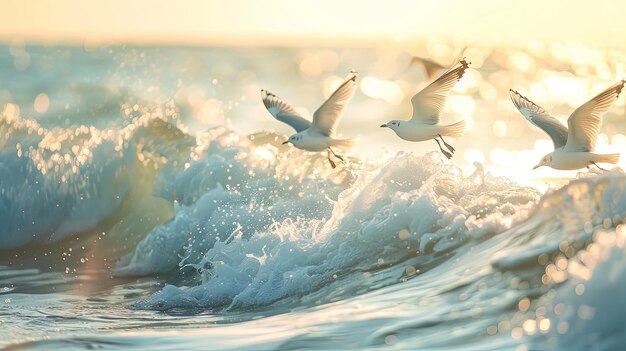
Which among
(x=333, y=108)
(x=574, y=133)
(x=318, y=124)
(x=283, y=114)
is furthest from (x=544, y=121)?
(x=283, y=114)

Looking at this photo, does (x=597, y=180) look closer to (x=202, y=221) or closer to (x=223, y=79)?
(x=202, y=221)

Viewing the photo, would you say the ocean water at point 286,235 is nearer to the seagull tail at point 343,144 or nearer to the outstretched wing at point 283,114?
the seagull tail at point 343,144

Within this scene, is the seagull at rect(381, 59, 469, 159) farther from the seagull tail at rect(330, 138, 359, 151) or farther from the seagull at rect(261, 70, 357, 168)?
the seagull at rect(261, 70, 357, 168)

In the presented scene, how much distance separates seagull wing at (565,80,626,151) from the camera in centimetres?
1098

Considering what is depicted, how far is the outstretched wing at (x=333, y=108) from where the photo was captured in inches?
473

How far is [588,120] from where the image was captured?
11.4 meters

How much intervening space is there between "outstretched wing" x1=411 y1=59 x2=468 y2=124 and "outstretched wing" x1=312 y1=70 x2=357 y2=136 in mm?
727

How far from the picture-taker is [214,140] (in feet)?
59.5

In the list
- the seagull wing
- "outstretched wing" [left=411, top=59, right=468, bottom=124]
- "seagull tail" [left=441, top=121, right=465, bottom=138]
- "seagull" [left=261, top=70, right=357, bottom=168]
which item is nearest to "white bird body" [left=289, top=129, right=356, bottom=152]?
"seagull" [left=261, top=70, right=357, bottom=168]

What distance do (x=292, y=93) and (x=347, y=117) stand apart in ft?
13.8

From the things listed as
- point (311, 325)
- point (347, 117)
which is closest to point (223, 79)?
point (347, 117)

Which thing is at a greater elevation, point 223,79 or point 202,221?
point 223,79

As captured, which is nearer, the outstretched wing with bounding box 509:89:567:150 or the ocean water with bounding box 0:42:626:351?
the ocean water with bounding box 0:42:626:351

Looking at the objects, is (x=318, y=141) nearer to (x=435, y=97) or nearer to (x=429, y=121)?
(x=429, y=121)
